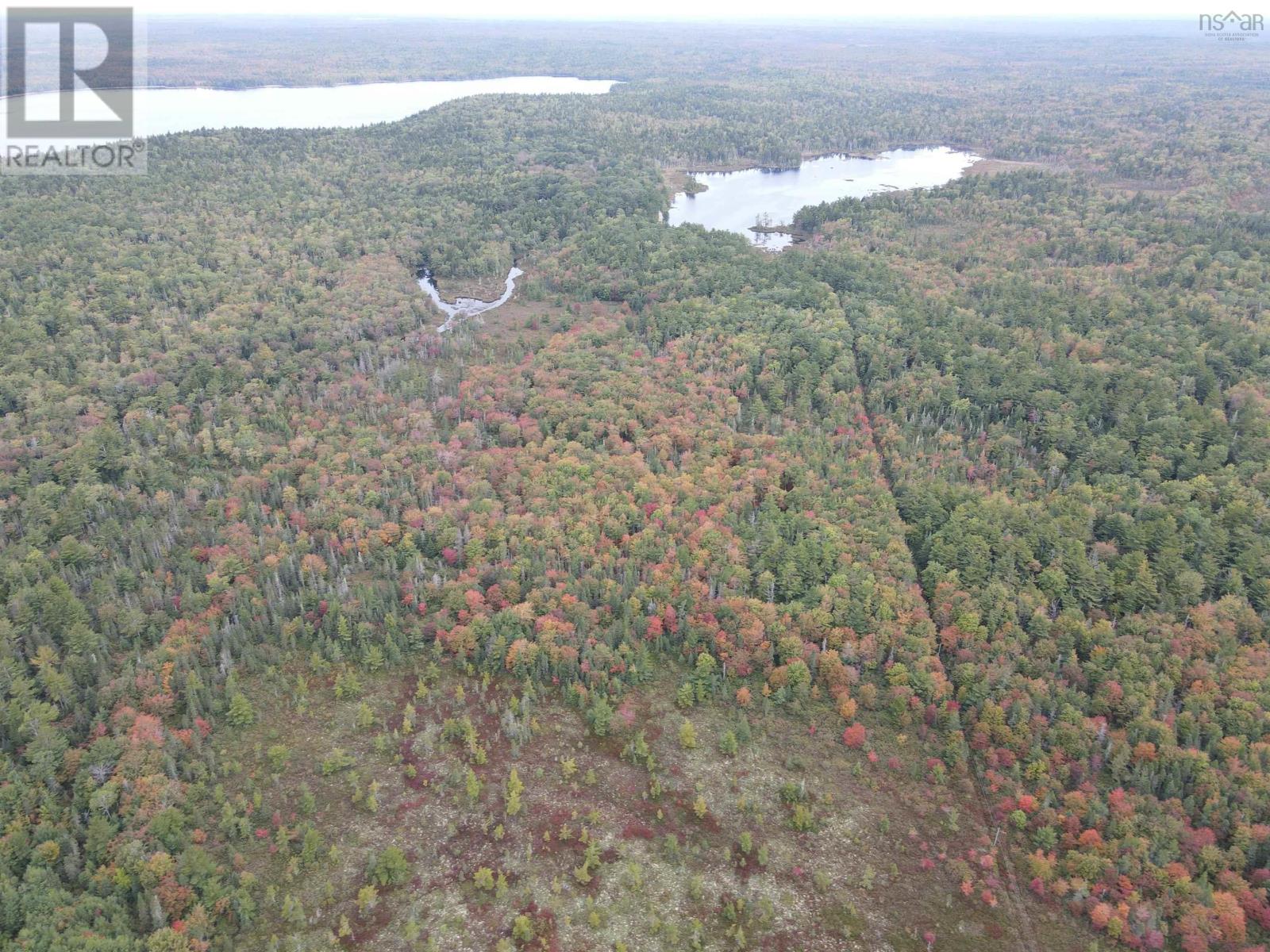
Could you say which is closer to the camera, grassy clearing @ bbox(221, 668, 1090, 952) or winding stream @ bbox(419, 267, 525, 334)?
grassy clearing @ bbox(221, 668, 1090, 952)

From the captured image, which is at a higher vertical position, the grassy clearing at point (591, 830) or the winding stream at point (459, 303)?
the winding stream at point (459, 303)

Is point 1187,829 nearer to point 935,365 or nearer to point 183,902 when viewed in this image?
point 183,902

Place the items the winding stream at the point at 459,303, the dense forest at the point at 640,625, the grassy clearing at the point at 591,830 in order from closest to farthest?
1. the grassy clearing at the point at 591,830
2. the dense forest at the point at 640,625
3. the winding stream at the point at 459,303

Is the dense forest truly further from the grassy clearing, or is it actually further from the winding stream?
the winding stream

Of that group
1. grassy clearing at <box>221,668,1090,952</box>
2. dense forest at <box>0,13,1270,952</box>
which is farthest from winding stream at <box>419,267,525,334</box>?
grassy clearing at <box>221,668,1090,952</box>

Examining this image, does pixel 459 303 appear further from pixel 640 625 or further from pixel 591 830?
pixel 591 830

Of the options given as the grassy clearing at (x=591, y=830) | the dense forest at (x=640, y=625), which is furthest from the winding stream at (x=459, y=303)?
the grassy clearing at (x=591, y=830)

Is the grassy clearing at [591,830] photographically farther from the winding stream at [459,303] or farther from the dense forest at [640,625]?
the winding stream at [459,303]
